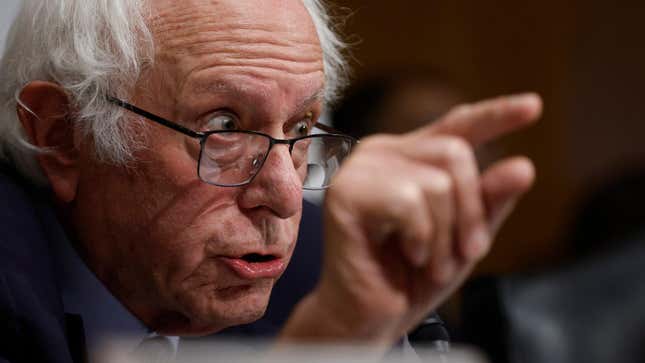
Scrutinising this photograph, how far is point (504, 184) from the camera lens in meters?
0.96

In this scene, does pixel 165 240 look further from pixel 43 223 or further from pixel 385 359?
pixel 385 359

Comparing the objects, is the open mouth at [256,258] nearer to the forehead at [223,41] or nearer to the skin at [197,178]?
the skin at [197,178]

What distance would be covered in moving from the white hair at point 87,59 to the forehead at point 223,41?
0.03 meters

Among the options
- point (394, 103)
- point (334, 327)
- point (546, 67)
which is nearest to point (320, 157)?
point (334, 327)

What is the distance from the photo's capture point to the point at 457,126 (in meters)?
0.99

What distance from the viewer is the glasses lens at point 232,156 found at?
1500mm

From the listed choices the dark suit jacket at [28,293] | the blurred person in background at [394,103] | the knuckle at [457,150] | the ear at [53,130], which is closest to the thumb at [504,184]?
the knuckle at [457,150]

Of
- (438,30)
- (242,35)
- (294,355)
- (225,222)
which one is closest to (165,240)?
(225,222)

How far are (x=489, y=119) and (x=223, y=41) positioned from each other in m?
0.64

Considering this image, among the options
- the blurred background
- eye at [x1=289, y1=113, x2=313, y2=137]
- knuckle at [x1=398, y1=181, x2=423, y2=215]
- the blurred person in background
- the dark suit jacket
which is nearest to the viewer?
knuckle at [x1=398, y1=181, x2=423, y2=215]

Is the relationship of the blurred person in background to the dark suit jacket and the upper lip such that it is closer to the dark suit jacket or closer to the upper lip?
the upper lip

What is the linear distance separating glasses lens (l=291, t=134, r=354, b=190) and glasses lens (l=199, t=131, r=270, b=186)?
0.13 metres

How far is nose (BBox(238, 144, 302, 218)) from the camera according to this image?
1492 millimetres

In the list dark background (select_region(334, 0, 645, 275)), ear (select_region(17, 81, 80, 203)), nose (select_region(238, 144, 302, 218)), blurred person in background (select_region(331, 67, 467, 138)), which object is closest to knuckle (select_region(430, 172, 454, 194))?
nose (select_region(238, 144, 302, 218))
